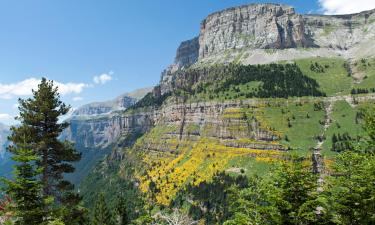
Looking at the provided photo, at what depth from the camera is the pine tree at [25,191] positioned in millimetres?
27391

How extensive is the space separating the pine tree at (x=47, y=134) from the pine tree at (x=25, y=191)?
13187mm

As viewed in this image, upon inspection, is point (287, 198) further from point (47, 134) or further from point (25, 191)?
point (47, 134)

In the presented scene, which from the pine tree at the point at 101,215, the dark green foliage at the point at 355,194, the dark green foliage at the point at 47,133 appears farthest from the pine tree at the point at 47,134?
the pine tree at the point at 101,215

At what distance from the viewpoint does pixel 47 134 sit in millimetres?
42281

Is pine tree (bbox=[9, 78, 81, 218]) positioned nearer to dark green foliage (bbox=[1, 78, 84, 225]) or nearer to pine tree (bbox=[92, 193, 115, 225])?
dark green foliage (bbox=[1, 78, 84, 225])

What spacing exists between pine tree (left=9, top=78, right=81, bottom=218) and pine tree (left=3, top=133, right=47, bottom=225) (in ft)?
43.3

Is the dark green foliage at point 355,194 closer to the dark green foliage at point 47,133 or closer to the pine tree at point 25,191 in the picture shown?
the pine tree at point 25,191

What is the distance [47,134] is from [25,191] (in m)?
15.4

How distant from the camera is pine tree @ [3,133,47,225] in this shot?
27391mm

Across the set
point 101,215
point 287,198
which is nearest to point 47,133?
point 287,198

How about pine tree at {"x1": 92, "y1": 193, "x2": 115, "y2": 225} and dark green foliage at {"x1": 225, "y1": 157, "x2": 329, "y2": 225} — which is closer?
dark green foliage at {"x1": 225, "y1": 157, "x2": 329, "y2": 225}

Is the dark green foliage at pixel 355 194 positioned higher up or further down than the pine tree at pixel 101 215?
higher up

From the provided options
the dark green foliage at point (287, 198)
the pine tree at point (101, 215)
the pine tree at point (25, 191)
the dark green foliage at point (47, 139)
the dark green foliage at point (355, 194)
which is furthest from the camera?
the pine tree at point (101, 215)

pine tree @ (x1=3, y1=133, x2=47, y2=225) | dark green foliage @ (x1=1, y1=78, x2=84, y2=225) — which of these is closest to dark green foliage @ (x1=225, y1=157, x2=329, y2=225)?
pine tree @ (x1=3, y1=133, x2=47, y2=225)
